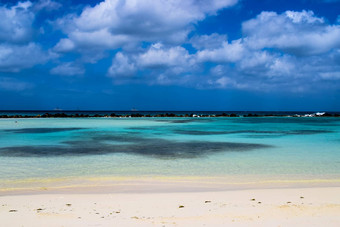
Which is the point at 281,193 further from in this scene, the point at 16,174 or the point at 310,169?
the point at 16,174

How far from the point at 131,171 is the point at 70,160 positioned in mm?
2964

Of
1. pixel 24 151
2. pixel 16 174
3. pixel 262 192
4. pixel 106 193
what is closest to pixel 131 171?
pixel 106 193

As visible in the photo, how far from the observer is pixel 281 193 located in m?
6.89

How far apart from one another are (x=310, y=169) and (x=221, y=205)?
5.14 metres

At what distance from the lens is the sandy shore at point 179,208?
5125 millimetres

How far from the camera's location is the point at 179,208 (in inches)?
229

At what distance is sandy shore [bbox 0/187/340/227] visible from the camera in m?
5.12

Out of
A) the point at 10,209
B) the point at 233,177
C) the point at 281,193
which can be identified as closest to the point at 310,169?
the point at 233,177

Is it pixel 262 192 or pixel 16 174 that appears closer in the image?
pixel 262 192

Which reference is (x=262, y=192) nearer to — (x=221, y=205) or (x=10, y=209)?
(x=221, y=205)

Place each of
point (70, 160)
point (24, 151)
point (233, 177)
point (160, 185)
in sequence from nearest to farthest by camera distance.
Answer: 1. point (160, 185)
2. point (233, 177)
3. point (70, 160)
4. point (24, 151)

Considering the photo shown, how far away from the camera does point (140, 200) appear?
6398 mm

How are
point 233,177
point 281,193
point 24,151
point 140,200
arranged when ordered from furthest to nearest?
point 24,151
point 233,177
point 281,193
point 140,200

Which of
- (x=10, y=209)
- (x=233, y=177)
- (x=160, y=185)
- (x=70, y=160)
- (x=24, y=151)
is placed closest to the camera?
(x=10, y=209)
